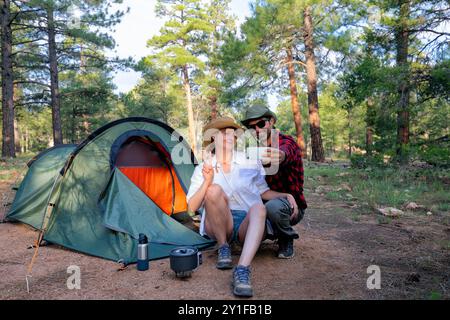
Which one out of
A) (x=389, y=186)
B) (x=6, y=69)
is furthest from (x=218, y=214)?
(x=6, y=69)

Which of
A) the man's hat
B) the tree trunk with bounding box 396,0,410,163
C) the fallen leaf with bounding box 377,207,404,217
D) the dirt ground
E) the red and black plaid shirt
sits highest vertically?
the tree trunk with bounding box 396,0,410,163

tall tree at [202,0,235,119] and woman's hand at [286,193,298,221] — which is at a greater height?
tall tree at [202,0,235,119]

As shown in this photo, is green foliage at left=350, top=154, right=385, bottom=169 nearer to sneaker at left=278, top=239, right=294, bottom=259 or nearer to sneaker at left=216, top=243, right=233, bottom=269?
sneaker at left=278, top=239, right=294, bottom=259

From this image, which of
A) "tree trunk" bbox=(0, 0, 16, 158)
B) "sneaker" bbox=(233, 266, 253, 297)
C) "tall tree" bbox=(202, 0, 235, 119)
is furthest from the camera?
"tall tree" bbox=(202, 0, 235, 119)

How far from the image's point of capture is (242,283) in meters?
2.51

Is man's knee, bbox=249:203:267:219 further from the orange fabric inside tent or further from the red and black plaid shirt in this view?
the orange fabric inside tent

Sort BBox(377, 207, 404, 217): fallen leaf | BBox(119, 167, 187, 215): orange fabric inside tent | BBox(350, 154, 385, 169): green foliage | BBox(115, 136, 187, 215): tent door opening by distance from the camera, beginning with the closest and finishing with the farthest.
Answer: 1. BBox(115, 136, 187, 215): tent door opening
2. BBox(119, 167, 187, 215): orange fabric inside tent
3. BBox(377, 207, 404, 217): fallen leaf
4. BBox(350, 154, 385, 169): green foliage

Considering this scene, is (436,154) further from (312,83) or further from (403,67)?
(312,83)

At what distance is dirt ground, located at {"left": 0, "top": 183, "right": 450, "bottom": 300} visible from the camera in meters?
2.58

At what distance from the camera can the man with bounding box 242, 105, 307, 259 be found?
2.98m

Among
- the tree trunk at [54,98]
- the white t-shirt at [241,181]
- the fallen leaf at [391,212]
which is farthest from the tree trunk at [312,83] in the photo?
the tree trunk at [54,98]

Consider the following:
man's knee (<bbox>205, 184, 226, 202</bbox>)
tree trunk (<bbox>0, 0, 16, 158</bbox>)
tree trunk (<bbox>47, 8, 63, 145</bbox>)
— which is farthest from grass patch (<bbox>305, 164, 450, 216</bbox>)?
tree trunk (<bbox>0, 0, 16, 158</bbox>)

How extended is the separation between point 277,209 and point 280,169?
0.39 meters

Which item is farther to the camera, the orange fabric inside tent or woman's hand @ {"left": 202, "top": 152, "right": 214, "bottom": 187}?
the orange fabric inside tent
